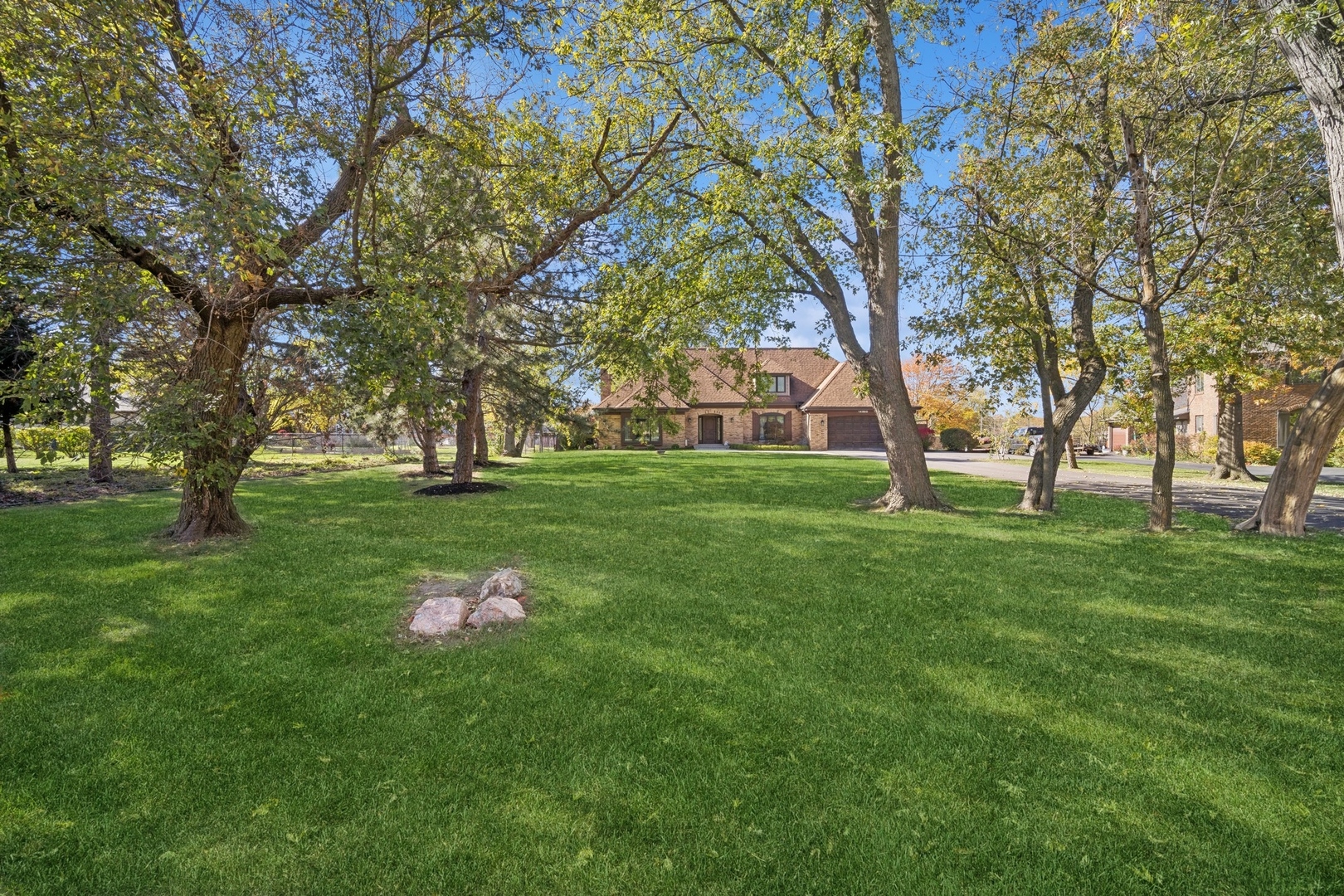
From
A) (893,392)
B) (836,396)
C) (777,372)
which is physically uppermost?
(777,372)

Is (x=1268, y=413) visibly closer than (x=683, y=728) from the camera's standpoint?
No

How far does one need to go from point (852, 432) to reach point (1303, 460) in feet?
98.3

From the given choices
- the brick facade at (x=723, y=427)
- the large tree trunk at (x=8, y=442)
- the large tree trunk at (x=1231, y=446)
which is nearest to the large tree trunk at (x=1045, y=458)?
the large tree trunk at (x=1231, y=446)

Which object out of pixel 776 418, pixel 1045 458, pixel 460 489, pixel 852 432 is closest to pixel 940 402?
pixel 852 432

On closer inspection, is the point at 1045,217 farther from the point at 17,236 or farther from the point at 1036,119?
the point at 17,236

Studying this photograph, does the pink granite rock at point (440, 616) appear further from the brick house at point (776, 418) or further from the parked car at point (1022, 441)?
the parked car at point (1022, 441)

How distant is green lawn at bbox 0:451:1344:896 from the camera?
263 centimetres

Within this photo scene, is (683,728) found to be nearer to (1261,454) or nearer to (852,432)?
(1261,454)

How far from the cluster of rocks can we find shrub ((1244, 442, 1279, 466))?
32789 mm

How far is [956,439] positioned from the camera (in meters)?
42.2

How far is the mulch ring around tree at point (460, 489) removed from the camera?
14797mm

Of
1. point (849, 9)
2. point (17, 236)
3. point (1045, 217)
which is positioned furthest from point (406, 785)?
point (849, 9)

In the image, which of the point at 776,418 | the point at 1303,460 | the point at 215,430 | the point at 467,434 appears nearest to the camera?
the point at 215,430

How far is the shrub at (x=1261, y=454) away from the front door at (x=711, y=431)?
2578cm
